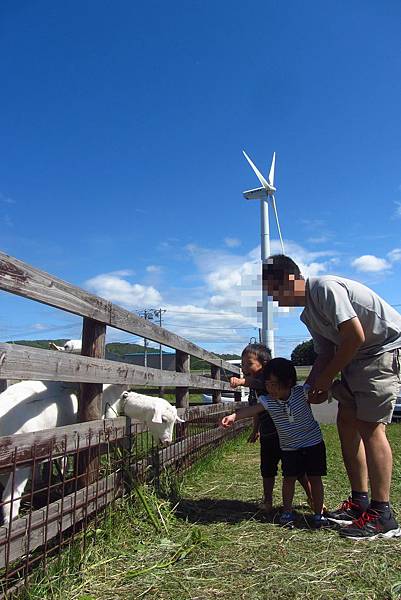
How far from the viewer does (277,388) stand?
361 centimetres

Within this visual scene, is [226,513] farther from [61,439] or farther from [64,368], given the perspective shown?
[64,368]

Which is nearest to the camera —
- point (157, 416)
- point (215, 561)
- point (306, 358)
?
point (215, 561)

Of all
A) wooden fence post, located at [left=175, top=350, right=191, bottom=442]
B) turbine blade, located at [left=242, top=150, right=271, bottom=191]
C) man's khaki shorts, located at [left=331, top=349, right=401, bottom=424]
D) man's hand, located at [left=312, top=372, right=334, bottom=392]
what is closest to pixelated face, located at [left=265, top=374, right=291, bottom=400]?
man's hand, located at [left=312, top=372, right=334, bottom=392]

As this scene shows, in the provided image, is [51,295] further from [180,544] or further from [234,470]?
[234,470]

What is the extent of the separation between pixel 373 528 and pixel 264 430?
1187 mm

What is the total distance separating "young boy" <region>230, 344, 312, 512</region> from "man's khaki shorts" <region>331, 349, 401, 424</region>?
2.51 feet

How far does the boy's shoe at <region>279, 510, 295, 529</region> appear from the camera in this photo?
3.27 meters

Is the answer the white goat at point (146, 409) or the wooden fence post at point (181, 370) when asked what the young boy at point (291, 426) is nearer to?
the white goat at point (146, 409)

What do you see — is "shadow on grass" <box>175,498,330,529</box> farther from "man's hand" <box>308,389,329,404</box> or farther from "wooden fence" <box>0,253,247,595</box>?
"man's hand" <box>308,389,329,404</box>

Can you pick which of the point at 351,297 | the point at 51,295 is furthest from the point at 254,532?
the point at 51,295

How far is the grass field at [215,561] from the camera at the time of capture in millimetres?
2258

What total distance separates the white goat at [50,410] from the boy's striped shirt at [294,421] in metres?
0.79

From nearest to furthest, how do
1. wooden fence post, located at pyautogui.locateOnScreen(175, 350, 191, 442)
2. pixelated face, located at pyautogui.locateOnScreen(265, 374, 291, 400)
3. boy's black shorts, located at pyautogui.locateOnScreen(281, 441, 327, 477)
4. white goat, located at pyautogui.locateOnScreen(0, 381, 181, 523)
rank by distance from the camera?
white goat, located at pyautogui.locateOnScreen(0, 381, 181, 523) < boy's black shorts, located at pyautogui.locateOnScreen(281, 441, 327, 477) < pixelated face, located at pyautogui.locateOnScreen(265, 374, 291, 400) < wooden fence post, located at pyautogui.locateOnScreen(175, 350, 191, 442)

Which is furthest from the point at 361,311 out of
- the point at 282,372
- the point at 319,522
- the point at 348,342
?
the point at 319,522
